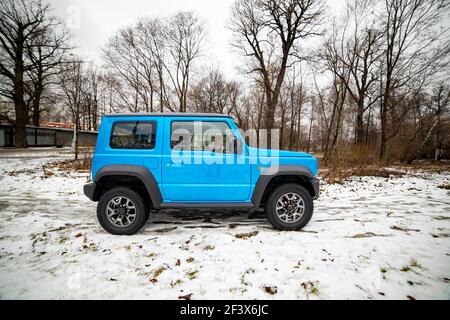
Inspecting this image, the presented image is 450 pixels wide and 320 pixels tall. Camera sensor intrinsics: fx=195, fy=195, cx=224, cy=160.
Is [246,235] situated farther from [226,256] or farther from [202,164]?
[202,164]

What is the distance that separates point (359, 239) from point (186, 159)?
3019 mm

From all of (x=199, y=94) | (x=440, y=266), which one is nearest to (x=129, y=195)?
(x=440, y=266)

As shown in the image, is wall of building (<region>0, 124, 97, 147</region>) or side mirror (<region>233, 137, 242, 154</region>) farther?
wall of building (<region>0, 124, 97, 147</region>)

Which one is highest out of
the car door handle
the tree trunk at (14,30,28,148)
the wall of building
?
the tree trunk at (14,30,28,148)

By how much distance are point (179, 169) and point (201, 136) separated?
0.65 metres

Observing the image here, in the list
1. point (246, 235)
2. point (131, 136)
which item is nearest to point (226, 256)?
point (246, 235)

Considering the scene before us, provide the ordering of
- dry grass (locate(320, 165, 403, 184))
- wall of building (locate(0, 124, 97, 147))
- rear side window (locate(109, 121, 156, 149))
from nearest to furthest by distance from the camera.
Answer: rear side window (locate(109, 121, 156, 149)) < dry grass (locate(320, 165, 403, 184)) < wall of building (locate(0, 124, 97, 147))

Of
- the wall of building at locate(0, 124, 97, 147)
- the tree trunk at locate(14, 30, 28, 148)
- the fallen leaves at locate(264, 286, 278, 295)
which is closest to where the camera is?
the fallen leaves at locate(264, 286, 278, 295)

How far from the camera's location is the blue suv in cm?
315

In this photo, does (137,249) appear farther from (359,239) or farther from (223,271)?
(359,239)

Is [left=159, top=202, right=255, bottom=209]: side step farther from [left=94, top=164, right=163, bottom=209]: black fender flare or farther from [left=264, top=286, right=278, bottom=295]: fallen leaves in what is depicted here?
[left=264, top=286, right=278, bottom=295]: fallen leaves

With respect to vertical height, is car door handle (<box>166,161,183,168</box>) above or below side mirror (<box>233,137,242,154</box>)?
below

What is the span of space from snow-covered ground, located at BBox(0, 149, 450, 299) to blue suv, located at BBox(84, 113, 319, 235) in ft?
1.63

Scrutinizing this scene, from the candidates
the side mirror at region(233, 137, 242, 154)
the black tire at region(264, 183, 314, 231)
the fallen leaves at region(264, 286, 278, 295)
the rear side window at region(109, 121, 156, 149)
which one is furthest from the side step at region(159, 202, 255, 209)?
the fallen leaves at region(264, 286, 278, 295)
